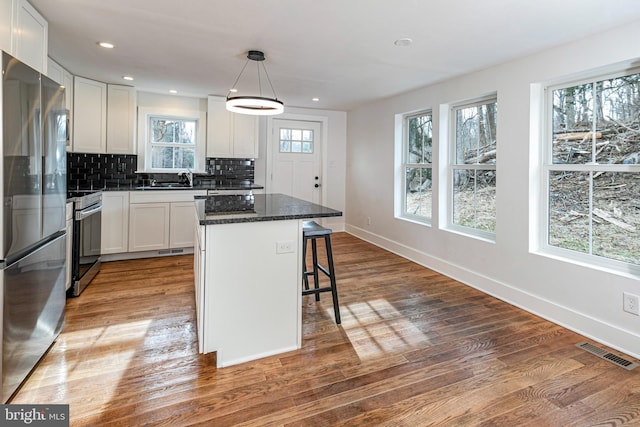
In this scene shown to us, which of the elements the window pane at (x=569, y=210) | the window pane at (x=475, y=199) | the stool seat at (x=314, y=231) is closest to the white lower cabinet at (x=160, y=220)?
the stool seat at (x=314, y=231)

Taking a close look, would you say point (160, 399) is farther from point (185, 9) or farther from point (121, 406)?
point (185, 9)

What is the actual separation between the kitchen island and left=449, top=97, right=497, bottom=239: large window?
7.03 ft

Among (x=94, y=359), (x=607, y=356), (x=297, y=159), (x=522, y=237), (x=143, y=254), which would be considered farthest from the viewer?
(x=297, y=159)

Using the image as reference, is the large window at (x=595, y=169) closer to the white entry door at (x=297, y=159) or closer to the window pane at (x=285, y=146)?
the white entry door at (x=297, y=159)

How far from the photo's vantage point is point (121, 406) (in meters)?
1.74

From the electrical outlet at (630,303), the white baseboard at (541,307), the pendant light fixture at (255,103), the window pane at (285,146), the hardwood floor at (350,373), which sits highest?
the window pane at (285,146)

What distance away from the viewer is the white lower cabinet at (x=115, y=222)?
4.29 meters

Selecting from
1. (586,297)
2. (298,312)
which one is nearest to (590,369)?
(586,297)

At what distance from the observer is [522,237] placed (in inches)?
122

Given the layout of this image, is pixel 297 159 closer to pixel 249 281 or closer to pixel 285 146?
pixel 285 146

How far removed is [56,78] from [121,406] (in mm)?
3401

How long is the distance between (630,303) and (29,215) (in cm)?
375

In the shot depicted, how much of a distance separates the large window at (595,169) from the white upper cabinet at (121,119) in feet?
15.5

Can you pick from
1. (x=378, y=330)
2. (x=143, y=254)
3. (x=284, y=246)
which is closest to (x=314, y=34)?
(x=284, y=246)
